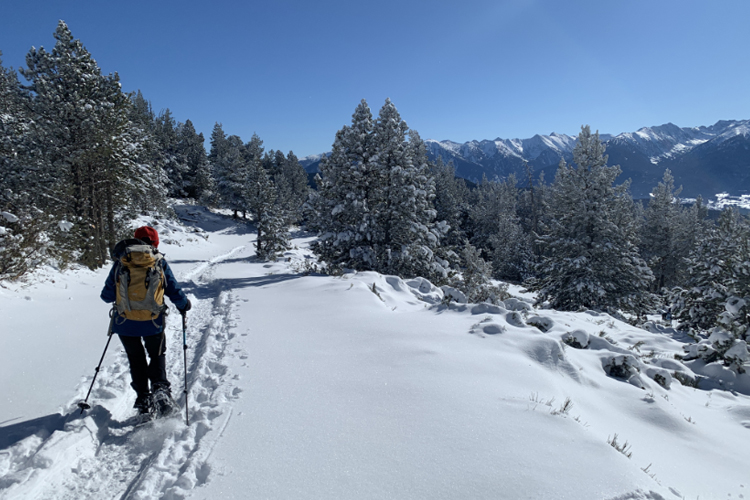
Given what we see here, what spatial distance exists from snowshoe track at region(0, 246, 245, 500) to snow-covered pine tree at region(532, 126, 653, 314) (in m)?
17.2

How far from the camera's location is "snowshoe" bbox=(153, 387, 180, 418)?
3930 millimetres

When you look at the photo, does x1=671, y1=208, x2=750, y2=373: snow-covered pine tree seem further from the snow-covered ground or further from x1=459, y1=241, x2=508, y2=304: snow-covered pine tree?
x1=459, y1=241, x2=508, y2=304: snow-covered pine tree

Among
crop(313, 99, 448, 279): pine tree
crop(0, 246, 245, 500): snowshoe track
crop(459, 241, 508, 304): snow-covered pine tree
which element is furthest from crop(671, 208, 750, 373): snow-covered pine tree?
crop(313, 99, 448, 279): pine tree

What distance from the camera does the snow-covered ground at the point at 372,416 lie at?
2.77 m

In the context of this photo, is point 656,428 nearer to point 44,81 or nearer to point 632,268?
point 632,268

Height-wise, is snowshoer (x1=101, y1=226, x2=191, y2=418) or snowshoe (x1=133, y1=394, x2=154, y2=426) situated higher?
snowshoer (x1=101, y1=226, x2=191, y2=418)

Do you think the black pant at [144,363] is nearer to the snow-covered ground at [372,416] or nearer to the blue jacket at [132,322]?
the blue jacket at [132,322]

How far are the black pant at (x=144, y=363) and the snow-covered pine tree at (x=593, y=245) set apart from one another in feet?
57.7

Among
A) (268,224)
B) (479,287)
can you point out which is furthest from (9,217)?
(268,224)

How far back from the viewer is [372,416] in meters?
3.65

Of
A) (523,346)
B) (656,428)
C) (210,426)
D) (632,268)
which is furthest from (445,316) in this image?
(632,268)

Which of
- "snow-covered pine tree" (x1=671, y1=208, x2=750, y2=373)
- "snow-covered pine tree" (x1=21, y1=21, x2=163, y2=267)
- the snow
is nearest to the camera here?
"snow-covered pine tree" (x1=671, y1=208, x2=750, y2=373)

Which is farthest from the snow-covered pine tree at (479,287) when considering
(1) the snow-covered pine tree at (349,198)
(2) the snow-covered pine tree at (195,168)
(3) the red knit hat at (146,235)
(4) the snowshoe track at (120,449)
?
(2) the snow-covered pine tree at (195,168)

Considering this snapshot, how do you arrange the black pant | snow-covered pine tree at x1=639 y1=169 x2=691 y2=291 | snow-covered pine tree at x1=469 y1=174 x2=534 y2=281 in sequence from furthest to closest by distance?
snow-covered pine tree at x1=469 y1=174 x2=534 y2=281 → snow-covered pine tree at x1=639 y1=169 x2=691 y2=291 → the black pant
